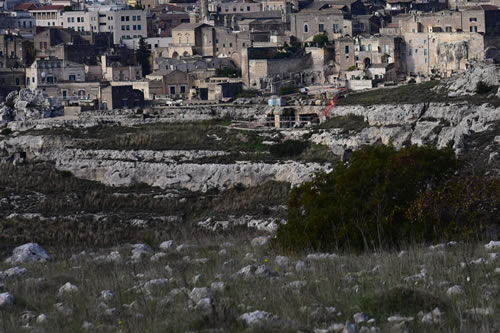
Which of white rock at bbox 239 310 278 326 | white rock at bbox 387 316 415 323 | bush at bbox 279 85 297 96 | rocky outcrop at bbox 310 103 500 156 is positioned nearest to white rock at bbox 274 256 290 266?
white rock at bbox 239 310 278 326

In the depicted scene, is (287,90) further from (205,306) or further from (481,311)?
(481,311)

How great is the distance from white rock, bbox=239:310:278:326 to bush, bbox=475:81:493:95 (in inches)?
1261

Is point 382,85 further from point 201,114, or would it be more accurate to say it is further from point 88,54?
point 88,54

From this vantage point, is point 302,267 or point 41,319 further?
point 302,267

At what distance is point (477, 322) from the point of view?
1112cm

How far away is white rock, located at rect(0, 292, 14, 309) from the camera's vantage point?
1349 cm

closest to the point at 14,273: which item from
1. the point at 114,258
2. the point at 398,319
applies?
the point at 114,258

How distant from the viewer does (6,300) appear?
1359 cm

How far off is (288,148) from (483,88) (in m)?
6.40

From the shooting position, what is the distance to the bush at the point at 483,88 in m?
42.9

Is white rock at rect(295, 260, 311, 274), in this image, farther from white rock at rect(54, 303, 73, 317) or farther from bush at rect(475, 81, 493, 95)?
bush at rect(475, 81, 493, 95)

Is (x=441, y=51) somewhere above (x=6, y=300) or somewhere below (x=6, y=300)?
above

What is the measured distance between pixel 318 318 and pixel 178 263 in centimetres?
501

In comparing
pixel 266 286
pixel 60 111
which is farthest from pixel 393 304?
pixel 60 111
